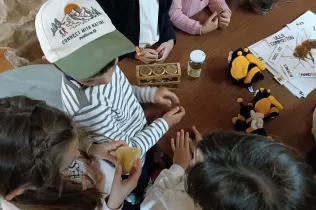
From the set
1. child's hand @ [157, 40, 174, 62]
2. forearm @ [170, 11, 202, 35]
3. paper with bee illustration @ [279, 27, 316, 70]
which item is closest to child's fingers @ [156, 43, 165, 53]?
child's hand @ [157, 40, 174, 62]

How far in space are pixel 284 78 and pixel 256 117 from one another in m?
0.21

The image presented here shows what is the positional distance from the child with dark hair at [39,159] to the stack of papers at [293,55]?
2.12ft

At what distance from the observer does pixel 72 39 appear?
0.83 m

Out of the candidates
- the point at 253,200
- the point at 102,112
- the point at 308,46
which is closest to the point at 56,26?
the point at 102,112

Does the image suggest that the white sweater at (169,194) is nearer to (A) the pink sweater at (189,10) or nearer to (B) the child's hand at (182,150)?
(B) the child's hand at (182,150)

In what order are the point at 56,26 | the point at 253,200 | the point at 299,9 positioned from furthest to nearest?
the point at 299,9
the point at 56,26
the point at 253,200

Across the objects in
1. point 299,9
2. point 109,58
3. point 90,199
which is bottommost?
point 90,199

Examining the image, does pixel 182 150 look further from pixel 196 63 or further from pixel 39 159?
pixel 39 159

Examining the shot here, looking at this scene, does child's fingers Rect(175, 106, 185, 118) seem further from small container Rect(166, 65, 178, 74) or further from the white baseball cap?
the white baseball cap

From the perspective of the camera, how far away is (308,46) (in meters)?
1.22

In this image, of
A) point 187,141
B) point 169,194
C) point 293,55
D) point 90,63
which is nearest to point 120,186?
point 169,194

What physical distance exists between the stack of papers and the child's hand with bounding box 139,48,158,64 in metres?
0.35

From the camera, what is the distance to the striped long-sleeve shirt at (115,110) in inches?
35.4

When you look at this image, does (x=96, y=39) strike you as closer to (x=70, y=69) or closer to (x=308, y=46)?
(x=70, y=69)
